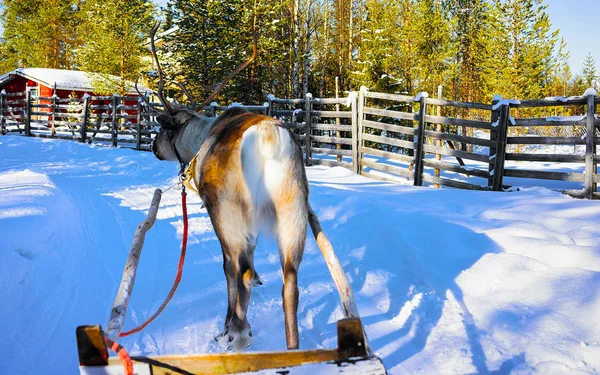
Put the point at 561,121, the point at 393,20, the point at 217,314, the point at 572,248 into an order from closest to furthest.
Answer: the point at 217,314 < the point at 572,248 < the point at 561,121 < the point at 393,20

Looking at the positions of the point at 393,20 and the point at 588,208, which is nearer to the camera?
the point at 588,208

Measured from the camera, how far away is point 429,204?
6227 mm

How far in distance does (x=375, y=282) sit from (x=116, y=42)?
24.2m

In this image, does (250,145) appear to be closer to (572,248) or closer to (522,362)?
(522,362)

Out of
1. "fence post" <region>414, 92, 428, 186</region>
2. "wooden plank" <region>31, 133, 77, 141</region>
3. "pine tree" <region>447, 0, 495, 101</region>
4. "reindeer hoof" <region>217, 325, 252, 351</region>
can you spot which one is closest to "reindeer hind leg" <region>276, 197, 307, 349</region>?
"reindeer hoof" <region>217, 325, 252, 351</region>

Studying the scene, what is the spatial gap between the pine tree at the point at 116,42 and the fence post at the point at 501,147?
2107 cm

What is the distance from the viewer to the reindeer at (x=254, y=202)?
2.25m

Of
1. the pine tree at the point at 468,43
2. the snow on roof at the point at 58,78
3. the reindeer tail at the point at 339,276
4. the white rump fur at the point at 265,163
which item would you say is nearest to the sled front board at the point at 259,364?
the reindeer tail at the point at 339,276

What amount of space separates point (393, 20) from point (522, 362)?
797 inches

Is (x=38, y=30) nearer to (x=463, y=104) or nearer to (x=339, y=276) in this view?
(x=463, y=104)

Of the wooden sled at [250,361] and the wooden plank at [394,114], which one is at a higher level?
the wooden plank at [394,114]

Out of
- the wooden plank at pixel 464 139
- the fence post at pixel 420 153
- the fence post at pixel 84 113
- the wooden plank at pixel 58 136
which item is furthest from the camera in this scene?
the wooden plank at pixel 58 136

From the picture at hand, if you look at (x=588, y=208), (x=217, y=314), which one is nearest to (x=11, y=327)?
(x=217, y=314)

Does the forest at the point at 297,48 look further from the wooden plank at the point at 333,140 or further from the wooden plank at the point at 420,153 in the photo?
the wooden plank at the point at 420,153
